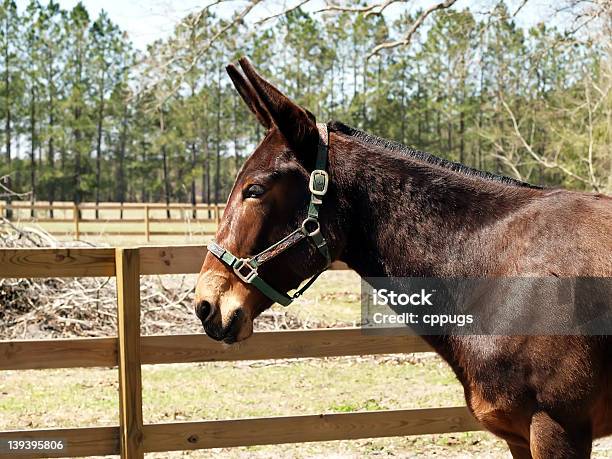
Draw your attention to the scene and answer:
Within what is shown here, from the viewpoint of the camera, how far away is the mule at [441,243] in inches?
90.0

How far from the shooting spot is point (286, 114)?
245 centimetres

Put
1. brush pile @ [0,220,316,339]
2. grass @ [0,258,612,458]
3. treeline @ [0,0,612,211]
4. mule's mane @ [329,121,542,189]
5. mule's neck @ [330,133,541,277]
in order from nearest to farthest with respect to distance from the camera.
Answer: mule's neck @ [330,133,541,277]
mule's mane @ [329,121,542,189]
grass @ [0,258,612,458]
brush pile @ [0,220,316,339]
treeline @ [0,0,612,211]

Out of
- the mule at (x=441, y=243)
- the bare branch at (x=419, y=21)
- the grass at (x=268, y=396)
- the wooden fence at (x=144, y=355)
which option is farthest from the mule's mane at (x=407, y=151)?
the bare branch at (x=419, y=21)

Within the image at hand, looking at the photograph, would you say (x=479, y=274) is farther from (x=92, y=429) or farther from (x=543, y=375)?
(x=92, y=429)

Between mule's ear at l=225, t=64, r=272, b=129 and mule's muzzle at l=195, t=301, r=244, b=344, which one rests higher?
mule's ear at l=225, t=64, r=272, b=129

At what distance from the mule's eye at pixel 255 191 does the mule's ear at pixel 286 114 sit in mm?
206

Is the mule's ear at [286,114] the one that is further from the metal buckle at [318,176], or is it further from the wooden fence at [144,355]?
the wooden fence at [144,355]

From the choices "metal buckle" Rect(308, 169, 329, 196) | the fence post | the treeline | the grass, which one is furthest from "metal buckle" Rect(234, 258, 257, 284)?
the treeline

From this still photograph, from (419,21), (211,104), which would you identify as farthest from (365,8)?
(211,104)

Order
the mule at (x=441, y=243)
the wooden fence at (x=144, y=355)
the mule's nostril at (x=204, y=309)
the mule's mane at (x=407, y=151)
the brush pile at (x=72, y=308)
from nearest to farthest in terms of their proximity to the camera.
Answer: the mule at (x=441, y=243) < the mule's nostril at (x=204, y=309) < the mule's mane at (x=407, y=151) < the wooden fence at (x=144, y=355) < the brush pile at (x=72, y=308)

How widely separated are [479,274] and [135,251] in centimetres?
222

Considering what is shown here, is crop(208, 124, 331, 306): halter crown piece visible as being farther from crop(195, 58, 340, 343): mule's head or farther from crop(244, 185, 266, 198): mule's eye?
crop(244, 185, 266, 198): mule's eye

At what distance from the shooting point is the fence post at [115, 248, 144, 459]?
3.92m

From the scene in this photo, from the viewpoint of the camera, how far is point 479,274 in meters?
2.48
